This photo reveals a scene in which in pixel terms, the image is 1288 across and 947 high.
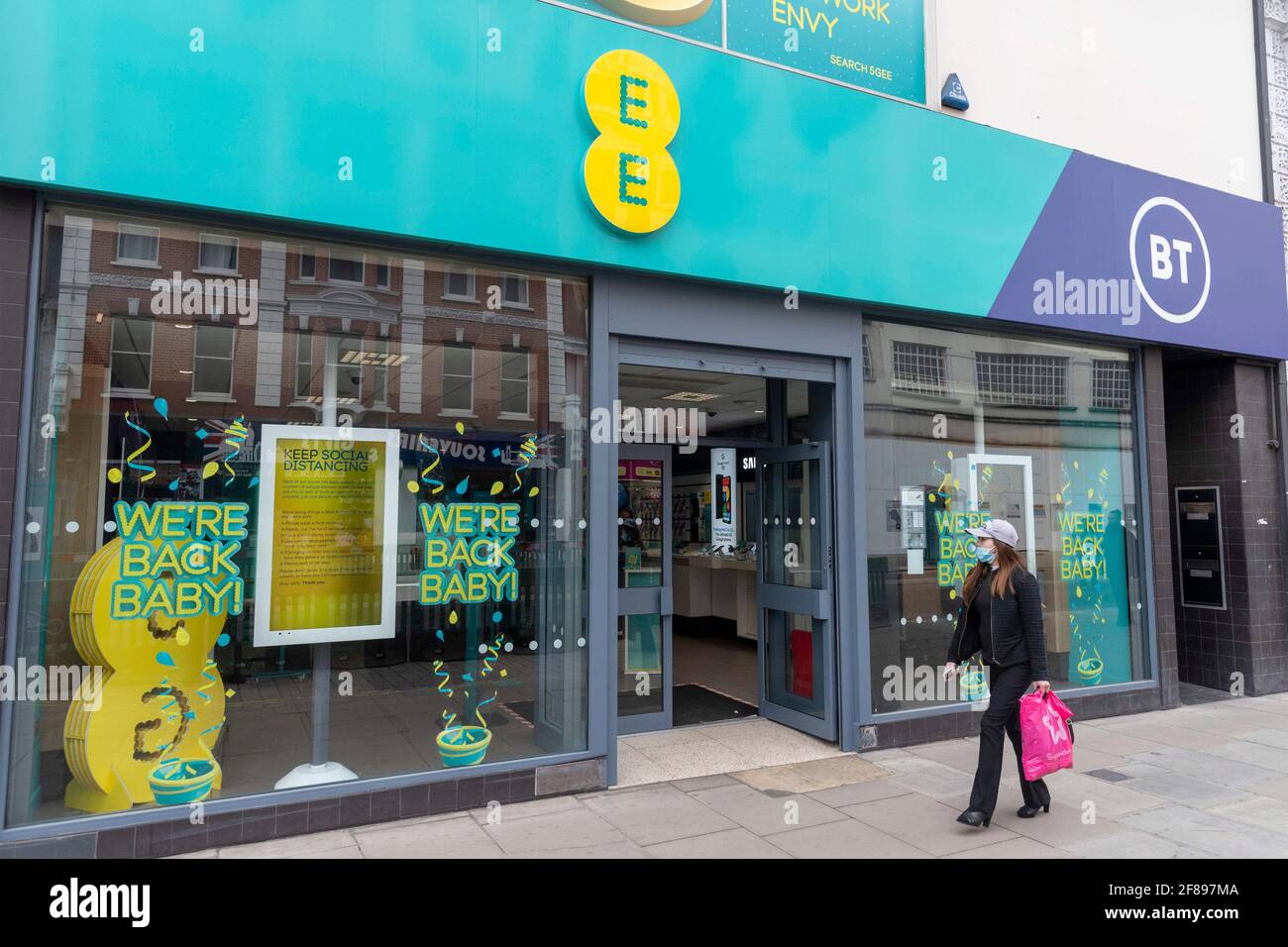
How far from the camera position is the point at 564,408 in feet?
18.0

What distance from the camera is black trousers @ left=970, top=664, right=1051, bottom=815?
15.3 ft

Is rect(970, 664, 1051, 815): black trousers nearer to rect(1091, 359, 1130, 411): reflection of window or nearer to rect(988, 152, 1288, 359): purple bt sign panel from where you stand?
rect(988, 152, 1288, 359): purple bt sign panel

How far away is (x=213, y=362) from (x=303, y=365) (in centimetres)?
47

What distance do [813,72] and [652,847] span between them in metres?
5.90

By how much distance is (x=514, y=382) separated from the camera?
534cm

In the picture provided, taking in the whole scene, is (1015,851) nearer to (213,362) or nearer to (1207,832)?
(1207,832)

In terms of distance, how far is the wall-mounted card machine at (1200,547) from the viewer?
8.86m

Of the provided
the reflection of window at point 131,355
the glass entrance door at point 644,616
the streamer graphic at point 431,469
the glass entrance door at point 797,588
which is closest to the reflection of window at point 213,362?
the reflection of window at point 131,355

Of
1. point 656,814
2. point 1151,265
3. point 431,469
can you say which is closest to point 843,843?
point 656,814

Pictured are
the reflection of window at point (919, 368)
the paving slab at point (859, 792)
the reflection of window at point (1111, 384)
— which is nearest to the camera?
the paving slab at point (859, 792)

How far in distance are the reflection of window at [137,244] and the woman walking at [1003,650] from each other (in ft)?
16.4

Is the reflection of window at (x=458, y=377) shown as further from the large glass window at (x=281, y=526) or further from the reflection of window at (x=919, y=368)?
the reflection of window at (x=919, y=368)

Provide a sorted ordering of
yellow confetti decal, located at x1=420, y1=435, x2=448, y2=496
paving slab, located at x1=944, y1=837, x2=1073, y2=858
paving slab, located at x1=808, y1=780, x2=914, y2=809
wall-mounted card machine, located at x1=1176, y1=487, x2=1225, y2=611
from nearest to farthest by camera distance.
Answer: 1. paving slab, located at x1=944, y1=837, x2=1073, y2=858
2. yellow confetti decal, located at x1=420, y1=435, x2=448, y2=496
3. paving slab, located at x1=808, y1=780, x2=914, y2=809
4. wall-mounted card machine, located at x1=1176, y1=487, x2=1225, y2=611

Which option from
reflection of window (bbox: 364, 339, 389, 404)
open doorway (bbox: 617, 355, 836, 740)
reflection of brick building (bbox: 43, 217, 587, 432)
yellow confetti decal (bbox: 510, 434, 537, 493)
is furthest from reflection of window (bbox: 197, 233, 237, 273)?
open doorway (bbox: 617, 355, 836, 740)
